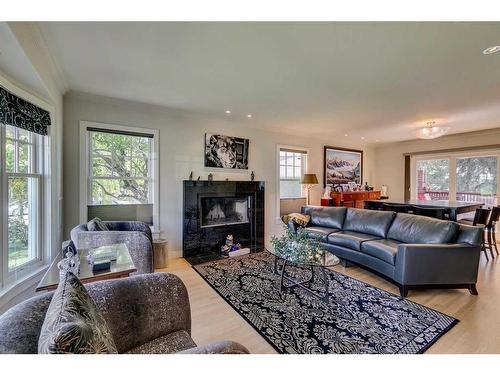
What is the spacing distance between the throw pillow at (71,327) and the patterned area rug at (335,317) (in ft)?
4.75

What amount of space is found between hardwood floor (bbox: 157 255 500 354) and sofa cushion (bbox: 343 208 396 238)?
2.43 feet

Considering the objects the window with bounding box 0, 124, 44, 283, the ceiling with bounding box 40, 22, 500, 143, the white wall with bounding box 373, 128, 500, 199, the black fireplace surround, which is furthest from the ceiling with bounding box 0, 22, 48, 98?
the white wall with bounding box 373, 128, 500, 199

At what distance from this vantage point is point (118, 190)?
12.1 feet

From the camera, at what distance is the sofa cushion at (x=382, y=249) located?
2.87 meters

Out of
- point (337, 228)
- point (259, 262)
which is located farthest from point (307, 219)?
point (259, 262)

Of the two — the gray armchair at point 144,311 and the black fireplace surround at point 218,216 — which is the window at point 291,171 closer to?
the black fireplace surround at point 218,216

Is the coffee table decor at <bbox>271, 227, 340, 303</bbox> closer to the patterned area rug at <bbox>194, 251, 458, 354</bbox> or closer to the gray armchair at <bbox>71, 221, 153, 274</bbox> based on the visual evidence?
the patterned area rug at <bbox>194, 251, 458, 354</bbox>

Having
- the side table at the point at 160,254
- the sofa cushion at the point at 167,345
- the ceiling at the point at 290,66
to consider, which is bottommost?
the side table at the point at 160,254

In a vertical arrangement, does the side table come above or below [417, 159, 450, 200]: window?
below

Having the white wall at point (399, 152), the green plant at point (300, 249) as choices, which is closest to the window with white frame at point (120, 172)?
the green plant at point (300, 249)

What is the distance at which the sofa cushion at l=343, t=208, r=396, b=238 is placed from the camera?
12.0 feet
